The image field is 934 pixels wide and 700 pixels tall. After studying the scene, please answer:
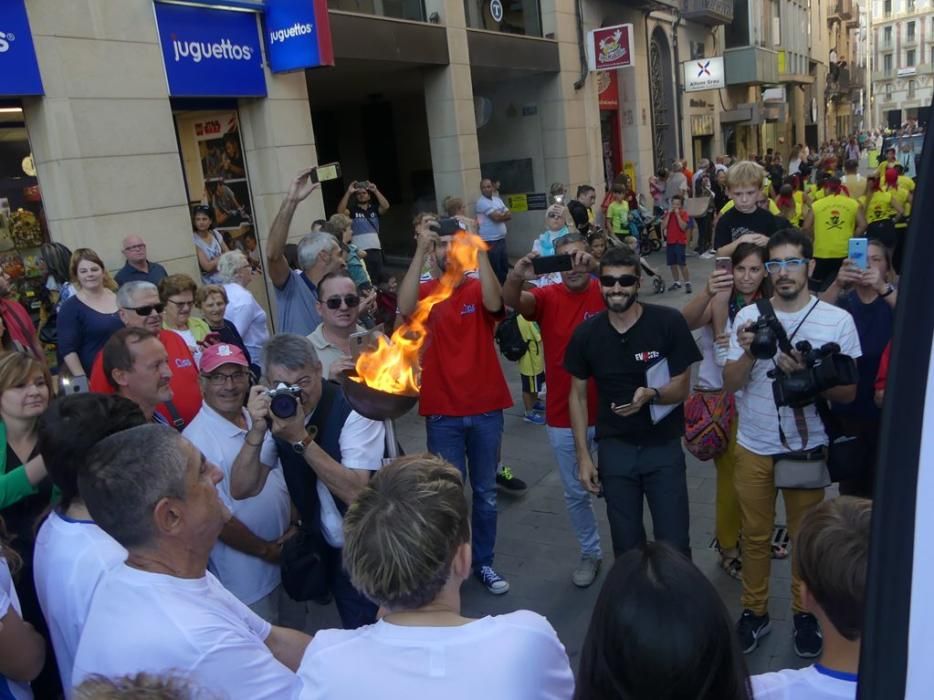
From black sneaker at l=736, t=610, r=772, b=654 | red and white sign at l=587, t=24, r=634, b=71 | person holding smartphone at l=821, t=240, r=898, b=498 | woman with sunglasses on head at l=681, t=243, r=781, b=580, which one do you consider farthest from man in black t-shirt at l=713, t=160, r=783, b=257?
red and white sign at l=587, t=24, r=634, b=71

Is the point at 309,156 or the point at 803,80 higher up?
the point at 803,80

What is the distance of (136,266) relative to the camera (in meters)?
6.39

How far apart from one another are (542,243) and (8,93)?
198 inches

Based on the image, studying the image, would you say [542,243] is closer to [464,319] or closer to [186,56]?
[464,319]

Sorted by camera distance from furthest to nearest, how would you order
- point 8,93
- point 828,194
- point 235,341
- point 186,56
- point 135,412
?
point 828,194
point 186,56
point 8,93
point 235,341
point 135,412

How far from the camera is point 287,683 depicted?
191 cm

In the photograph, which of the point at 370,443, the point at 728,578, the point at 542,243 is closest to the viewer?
the point at 370,443

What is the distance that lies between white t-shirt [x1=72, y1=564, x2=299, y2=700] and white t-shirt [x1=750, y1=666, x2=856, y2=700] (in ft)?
3.62

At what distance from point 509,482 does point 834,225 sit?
527 cm

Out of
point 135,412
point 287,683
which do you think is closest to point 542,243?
point 135,412

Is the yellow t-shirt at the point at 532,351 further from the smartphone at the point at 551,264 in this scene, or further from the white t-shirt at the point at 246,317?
the smartphone at the point at 551,264

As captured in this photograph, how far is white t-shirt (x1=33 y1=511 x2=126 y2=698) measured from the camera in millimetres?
2141

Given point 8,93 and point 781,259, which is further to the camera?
point 8,93

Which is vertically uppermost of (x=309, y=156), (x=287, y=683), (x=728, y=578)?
(x=309, y=156)
